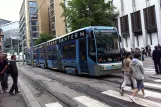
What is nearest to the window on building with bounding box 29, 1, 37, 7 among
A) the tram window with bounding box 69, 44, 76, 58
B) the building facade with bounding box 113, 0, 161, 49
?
the building facade with bounding box 113, 0, 161, 49

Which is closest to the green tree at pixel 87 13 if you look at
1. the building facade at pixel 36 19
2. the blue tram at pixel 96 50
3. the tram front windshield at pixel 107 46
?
the blue tram at pixel 96 50

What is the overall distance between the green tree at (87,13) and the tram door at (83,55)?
10.7m

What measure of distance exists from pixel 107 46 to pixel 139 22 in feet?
76.8

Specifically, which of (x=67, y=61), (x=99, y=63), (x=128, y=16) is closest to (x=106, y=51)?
(x=99, y=63)

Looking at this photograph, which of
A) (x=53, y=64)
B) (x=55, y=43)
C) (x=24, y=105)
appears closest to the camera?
(x=24, y=105)

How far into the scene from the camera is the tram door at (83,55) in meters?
15.1

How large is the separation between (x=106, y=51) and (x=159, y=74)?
10.6 feet

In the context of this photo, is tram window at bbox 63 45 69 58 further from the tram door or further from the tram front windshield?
the tram front windshield

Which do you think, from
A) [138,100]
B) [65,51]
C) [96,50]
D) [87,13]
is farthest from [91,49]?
[87,13]

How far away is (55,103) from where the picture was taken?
902cm

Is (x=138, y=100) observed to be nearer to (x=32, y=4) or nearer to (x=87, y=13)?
(x=87, y=13)

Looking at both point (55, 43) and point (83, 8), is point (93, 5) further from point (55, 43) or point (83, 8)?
point (55, 43)

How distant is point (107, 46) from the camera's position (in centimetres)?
1446

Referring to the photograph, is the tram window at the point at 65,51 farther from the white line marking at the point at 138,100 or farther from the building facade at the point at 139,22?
the building facade at the point at 139,22
